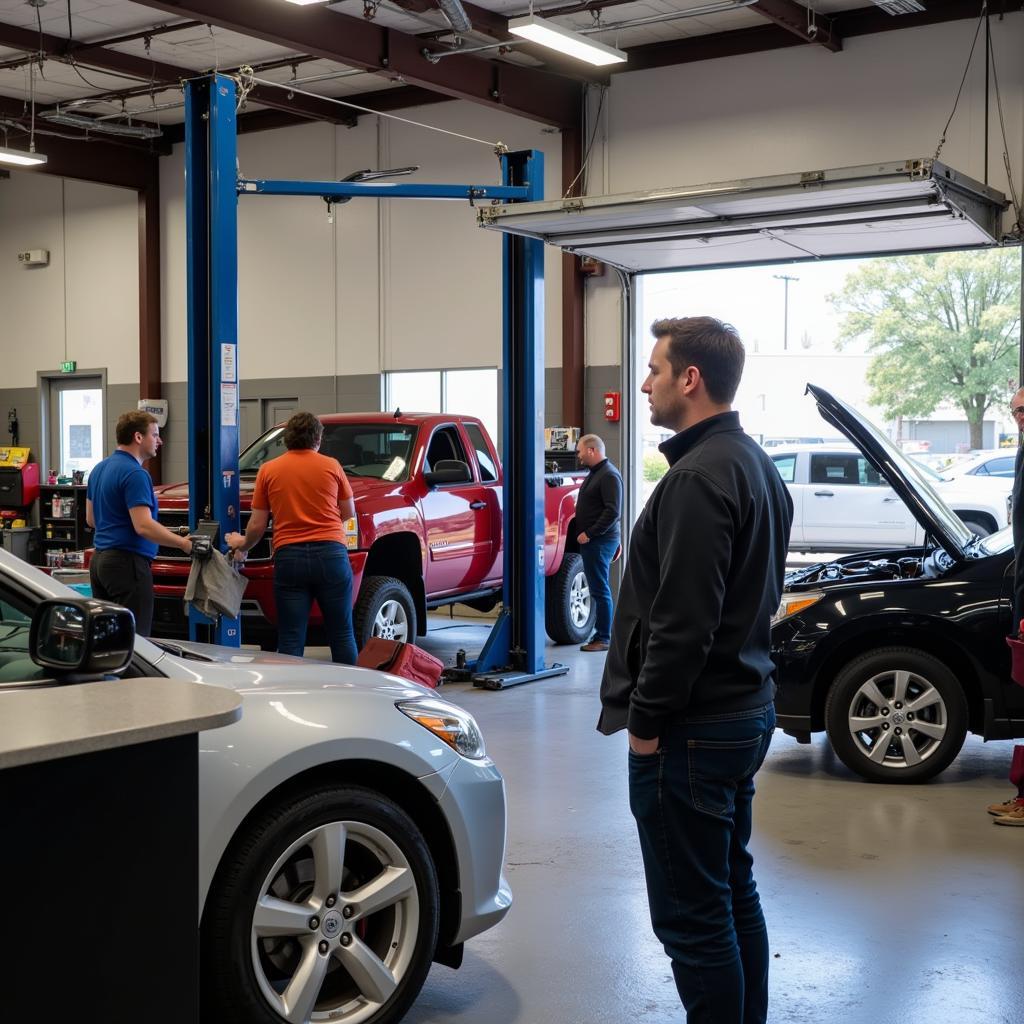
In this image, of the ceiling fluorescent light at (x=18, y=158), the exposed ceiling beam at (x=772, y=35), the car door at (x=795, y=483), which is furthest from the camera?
the car door at (x=795, y=483)

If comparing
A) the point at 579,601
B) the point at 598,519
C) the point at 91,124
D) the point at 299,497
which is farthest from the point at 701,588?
the point at 91,124

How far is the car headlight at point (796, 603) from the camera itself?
6.54 meters

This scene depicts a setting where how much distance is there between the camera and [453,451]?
10484 millimetres

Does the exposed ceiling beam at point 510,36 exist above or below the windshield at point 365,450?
above

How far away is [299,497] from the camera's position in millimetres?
7730

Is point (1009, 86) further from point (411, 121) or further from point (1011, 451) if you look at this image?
point (411, 121)

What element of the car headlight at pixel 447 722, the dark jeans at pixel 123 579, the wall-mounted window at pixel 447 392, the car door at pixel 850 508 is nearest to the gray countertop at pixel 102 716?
the car headlight at pixel 447 722

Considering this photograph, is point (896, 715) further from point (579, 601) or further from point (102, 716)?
point (579, 601)

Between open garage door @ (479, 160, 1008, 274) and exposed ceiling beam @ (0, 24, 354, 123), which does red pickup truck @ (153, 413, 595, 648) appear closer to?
open garage door @ (479, 160, 1008, 274)

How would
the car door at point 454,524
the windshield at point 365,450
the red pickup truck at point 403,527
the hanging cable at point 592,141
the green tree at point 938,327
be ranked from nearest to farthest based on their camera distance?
the red pickup truck at point 403,527 < the car door at point 454,524 < the windshield at point 365,450 < the green tree at point 938,327 < the hanging cable at point 592,141

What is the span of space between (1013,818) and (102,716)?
480 cm

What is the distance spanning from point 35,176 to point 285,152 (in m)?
5.14

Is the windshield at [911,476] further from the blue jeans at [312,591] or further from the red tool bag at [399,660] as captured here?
the blue jeans at [312,591]

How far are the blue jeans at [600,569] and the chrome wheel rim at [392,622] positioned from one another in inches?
87.9
